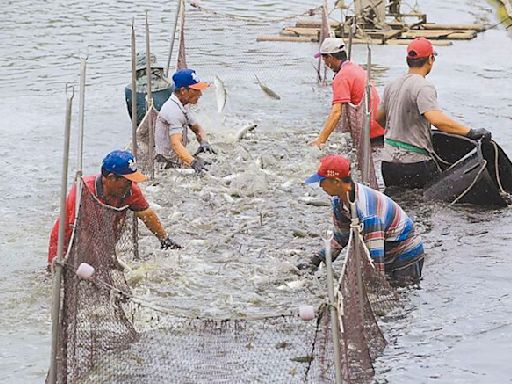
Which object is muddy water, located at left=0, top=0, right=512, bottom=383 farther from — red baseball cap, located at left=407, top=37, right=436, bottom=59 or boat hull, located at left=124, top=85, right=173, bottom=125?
red baseball cap, located at left=407, top=37, right=436, bottom=59

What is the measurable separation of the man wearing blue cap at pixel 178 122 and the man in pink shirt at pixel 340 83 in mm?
1689

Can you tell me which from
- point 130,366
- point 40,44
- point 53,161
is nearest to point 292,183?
point 53,161

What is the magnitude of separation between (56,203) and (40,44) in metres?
10.8

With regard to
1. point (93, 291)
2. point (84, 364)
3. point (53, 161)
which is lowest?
point (53, 161)

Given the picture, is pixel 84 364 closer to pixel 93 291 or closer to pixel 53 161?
pixel 93 291

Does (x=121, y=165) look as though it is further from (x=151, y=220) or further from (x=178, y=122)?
(x=178, y=122)

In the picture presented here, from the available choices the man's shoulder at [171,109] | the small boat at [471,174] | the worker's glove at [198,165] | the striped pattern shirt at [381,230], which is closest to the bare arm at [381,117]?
the small boat at [471,174]

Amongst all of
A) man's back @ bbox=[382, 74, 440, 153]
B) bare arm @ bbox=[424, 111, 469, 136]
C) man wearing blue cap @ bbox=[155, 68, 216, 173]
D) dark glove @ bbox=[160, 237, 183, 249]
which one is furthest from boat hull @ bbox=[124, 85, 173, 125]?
dark glove @ bbox=[160, 237, 183, 249]

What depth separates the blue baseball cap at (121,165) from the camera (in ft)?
27.3

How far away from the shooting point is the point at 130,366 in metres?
7.35

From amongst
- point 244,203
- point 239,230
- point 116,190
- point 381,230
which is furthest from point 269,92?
point 381,230

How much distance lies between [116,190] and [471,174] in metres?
4.65

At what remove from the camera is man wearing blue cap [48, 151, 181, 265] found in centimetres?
841

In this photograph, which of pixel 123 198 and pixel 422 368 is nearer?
pixel 422 368
